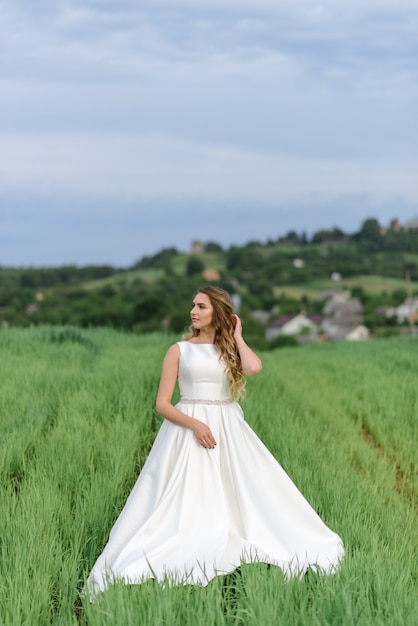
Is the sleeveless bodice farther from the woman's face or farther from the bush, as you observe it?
the bush

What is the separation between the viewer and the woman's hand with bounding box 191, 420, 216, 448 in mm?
5754

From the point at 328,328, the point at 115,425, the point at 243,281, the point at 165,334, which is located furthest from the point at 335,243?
the point at 115,425

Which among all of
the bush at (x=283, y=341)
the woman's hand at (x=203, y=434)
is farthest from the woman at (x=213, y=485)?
the bush at (x=283, y=341)

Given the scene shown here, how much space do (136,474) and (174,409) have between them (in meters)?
1.98

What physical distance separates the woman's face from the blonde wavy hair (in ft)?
0.10

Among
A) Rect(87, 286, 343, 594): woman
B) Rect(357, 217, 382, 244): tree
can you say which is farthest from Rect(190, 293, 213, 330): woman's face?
Rect(357, 217, 382, 244): tree

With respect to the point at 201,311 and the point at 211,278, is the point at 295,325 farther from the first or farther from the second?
the point at 201,311

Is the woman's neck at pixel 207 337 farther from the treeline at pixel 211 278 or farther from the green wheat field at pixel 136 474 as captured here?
the treeline at pixel 211 278

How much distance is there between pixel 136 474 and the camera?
7.57 metres

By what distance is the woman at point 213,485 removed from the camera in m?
5.54

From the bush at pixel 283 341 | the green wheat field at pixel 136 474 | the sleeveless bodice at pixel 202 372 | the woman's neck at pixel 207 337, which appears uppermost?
the woman's neck at pixel 207 337

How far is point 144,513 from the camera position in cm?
570

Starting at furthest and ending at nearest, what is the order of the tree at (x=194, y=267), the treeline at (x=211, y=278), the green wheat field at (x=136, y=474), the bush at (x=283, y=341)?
the tree at (x=194, y=267), the treeline at (x=211, y=278), the bush at (x=283, y=341), the green wheat field at (x=136, y=474)

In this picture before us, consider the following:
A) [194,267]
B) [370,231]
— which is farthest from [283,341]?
[370,231]
